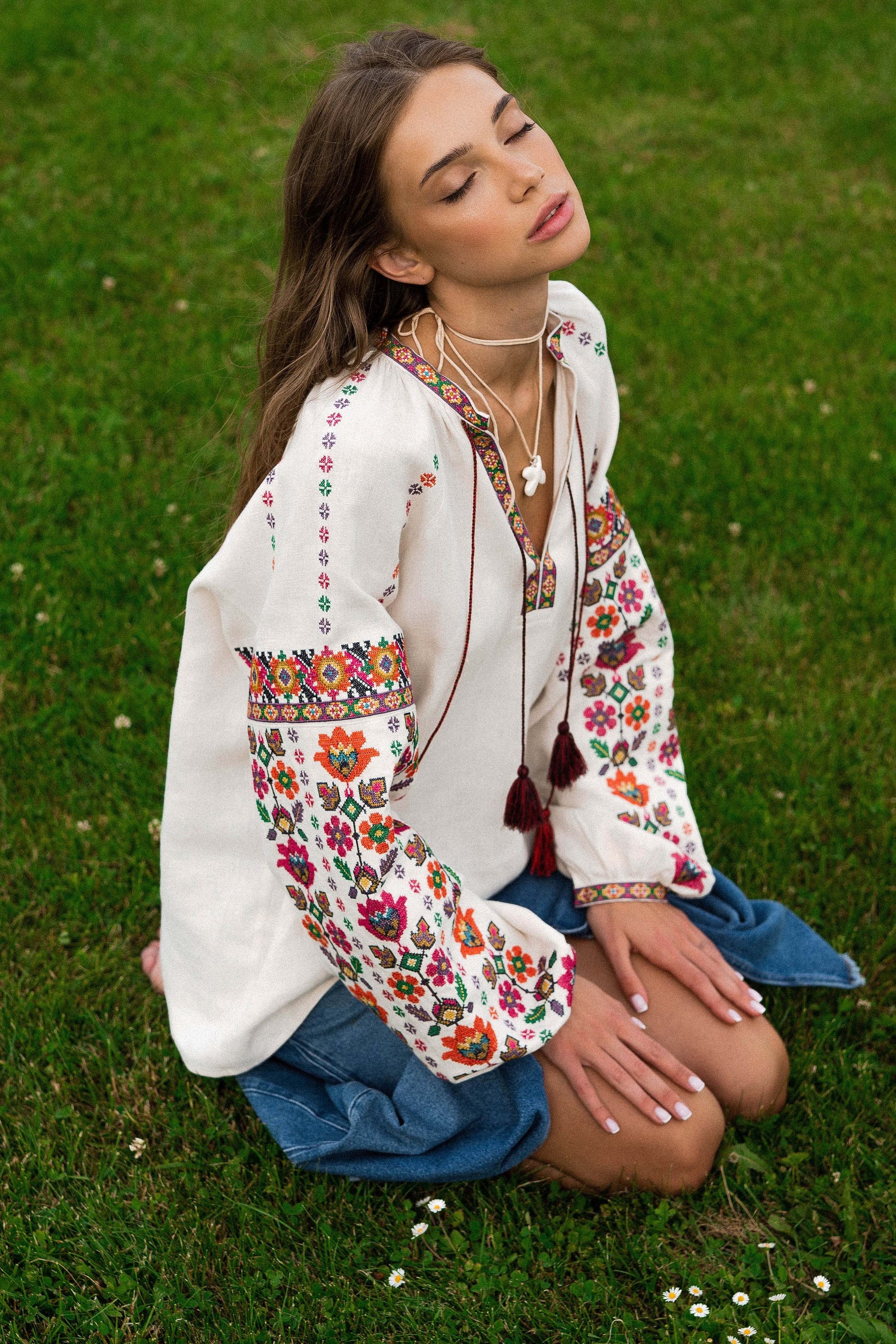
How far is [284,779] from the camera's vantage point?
2.21 metres

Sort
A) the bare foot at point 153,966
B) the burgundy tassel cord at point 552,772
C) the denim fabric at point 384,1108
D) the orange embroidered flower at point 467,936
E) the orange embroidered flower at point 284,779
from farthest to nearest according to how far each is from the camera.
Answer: the bare foot at point 153,966, the burgundy tassel cord at point 552,772, the denim fabric at point 384,1108, the orange embroidered flower at point 467,936, the orange embroidered flower at point 284,779

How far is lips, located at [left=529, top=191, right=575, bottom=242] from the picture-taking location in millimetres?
2131

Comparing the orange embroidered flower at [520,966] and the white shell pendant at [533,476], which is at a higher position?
the white shell pendant at [533,476]

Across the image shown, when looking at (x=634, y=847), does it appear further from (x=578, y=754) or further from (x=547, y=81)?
(x=547, y=81)

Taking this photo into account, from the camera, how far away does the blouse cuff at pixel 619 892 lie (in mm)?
2721

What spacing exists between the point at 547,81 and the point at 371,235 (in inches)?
201

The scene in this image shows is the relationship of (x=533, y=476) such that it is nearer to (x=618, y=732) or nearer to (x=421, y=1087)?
(x=618, y=732)

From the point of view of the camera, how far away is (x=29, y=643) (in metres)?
3.77

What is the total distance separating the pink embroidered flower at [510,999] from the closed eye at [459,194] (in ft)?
4.37

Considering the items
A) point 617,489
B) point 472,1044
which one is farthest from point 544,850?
point 617,489

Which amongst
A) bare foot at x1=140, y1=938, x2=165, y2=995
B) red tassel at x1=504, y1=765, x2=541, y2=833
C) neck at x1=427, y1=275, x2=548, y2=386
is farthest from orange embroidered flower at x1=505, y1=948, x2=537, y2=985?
neck at x1=427, y1=275, x2=548, y2=386

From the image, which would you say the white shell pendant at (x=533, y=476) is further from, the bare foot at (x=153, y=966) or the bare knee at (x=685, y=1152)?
the bare foot at (x=153, y=966)

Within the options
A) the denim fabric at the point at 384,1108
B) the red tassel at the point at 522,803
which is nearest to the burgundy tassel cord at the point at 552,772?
the red tassel at the point at 522,803

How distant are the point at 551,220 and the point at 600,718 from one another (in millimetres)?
1081
